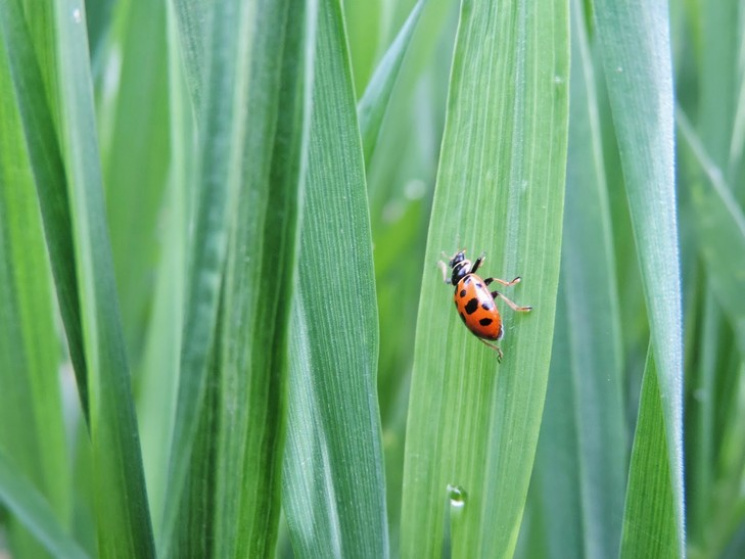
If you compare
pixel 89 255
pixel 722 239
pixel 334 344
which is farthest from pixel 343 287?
pixel 722 239

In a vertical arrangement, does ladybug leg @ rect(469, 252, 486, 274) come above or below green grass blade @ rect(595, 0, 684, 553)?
below

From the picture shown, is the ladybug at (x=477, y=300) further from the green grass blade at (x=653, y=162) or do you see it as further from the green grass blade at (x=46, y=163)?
the green grass blade at (x=46, y=163)

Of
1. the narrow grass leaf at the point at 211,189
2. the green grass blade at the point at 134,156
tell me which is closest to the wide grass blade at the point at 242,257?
the narrow grass leaf at the point at 211,189

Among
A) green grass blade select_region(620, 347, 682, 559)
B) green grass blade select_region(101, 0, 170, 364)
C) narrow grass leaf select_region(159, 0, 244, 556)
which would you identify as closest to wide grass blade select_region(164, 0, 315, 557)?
narrow grass leaf select_region(159, 0, 244, 556)

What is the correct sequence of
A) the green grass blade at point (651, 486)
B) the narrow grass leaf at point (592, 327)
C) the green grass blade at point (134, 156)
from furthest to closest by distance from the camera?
the green grass blade at point (134, 156), the narrow grass leaf at point (592, 327), the green grass blade at point (651, 486)

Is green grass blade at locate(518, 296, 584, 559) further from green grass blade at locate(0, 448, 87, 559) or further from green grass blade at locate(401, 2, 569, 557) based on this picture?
green grass blade at locate(0, 448, 87, 559)

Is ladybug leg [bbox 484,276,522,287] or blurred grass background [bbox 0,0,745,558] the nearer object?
blurred grass background [bbox 0,0,745,558]

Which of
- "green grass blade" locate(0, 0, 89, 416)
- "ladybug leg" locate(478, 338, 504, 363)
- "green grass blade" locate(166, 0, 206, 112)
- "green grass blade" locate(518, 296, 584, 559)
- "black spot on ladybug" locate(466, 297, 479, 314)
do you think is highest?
"green grass blade" locate(166, 0, 206, 112)
